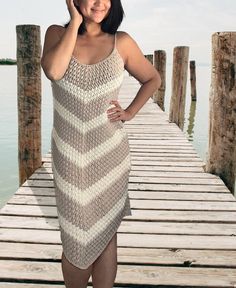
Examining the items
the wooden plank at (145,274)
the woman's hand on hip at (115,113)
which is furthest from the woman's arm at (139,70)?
the wooden plank at (145,274)

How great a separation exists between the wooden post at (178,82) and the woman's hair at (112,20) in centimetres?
654

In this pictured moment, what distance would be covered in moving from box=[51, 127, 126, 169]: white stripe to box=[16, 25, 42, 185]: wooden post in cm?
250

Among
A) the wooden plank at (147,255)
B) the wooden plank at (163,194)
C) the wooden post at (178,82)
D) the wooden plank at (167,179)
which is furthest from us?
the wooden post at (178,82)

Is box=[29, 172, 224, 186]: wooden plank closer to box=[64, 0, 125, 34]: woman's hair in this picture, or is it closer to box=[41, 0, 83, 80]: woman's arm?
box=[64, 0, 125, 34]: woman's hair

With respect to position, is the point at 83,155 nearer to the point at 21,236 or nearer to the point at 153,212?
the point at 21,236

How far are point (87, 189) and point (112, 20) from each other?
2.55ft

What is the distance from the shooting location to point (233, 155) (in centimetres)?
438

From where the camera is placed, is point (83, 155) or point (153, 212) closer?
point (83, 155)

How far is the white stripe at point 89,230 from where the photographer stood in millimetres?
1787

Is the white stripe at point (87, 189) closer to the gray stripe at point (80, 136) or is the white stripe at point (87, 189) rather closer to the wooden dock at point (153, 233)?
the gray stripe at point (80, 136)

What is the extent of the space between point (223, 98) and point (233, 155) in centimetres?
61

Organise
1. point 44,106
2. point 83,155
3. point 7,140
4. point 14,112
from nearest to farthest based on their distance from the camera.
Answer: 1. point 83,155
2. point 7,140
3. point 14,112
4. point 44,106

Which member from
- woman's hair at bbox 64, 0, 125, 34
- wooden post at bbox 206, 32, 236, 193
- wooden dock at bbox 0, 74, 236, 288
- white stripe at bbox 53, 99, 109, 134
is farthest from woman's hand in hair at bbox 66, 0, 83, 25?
wooden post at bbox 206, 32, 236, 193

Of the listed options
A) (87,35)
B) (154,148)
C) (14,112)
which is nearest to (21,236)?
(87,35)
